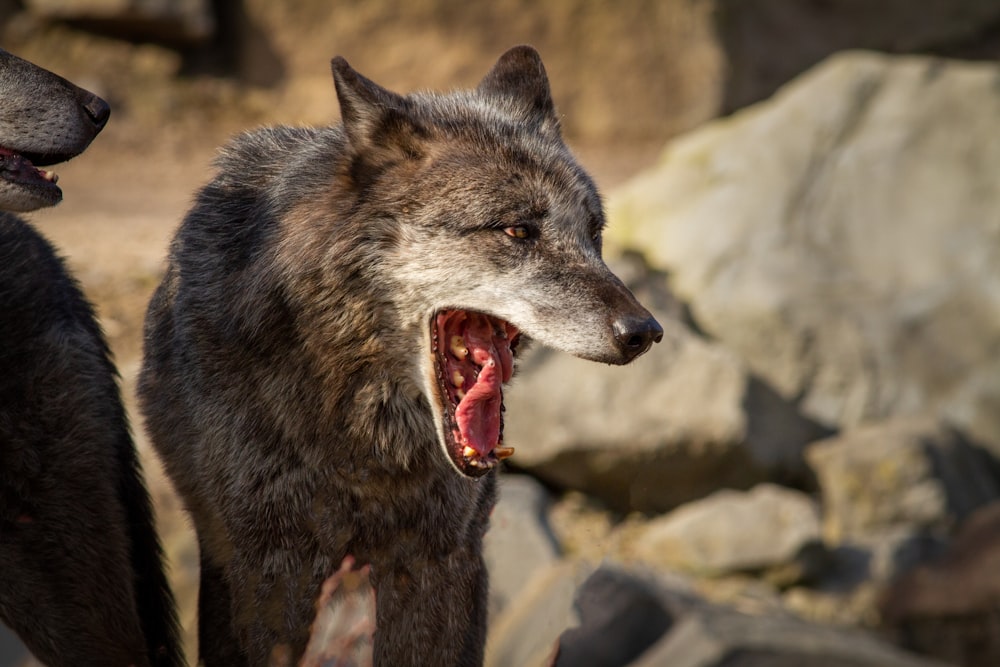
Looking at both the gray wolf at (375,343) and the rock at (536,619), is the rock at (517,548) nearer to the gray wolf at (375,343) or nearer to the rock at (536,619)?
the rock at (536,619)

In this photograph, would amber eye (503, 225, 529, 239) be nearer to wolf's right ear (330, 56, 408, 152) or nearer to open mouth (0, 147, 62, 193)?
wolf's right ear (330, 56, 408, 152)

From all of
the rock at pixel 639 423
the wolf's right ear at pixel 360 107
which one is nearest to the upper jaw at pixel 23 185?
the wolf's right ear at pixel 360 107

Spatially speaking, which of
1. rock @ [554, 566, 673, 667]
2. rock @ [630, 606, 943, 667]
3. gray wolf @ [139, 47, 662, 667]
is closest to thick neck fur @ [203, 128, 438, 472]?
gray wolf @ [139, 47, 662, 667]

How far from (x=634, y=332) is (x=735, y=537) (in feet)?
15.8

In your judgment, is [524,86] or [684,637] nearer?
[524,86]

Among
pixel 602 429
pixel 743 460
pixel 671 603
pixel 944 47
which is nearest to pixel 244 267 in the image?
pixel 671 603

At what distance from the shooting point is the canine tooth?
3.37m

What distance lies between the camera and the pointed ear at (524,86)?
379 cm

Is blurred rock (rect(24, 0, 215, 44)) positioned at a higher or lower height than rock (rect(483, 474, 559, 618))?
higher

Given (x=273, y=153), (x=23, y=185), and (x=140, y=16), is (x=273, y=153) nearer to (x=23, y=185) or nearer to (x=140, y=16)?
(x=23, y=185)

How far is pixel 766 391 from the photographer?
8.49 m

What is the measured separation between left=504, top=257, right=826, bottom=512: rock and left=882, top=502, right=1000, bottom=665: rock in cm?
129

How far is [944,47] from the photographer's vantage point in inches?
610

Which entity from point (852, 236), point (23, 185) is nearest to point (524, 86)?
point (23, 185)
